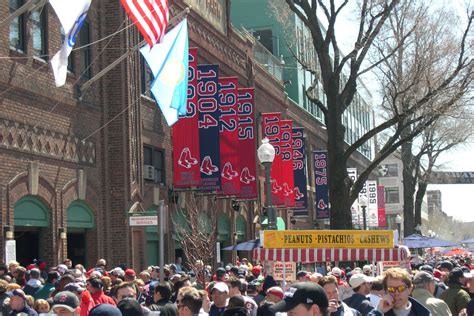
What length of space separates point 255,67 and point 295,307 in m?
38.3

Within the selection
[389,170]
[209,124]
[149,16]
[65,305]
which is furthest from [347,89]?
[389,170]

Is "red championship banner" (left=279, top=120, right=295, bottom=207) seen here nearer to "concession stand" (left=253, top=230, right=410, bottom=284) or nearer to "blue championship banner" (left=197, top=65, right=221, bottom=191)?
"blue championship banner" (left=197, top=65, right=221, bottom=191)

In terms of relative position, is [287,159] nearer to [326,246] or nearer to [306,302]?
Result: [326,246]

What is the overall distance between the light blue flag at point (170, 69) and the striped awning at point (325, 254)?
7072mm

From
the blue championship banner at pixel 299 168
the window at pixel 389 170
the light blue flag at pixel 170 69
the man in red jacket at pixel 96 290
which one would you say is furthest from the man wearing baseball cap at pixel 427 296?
the window at pixel 389 170

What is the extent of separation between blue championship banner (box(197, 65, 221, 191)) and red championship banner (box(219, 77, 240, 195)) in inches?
76.4

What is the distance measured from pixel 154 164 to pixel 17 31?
9.06 metres

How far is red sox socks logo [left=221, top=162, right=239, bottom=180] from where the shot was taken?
107ft

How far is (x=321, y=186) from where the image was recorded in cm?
5028

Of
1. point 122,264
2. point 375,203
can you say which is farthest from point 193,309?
point 375,203

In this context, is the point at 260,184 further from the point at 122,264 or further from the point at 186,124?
the point at 122,264

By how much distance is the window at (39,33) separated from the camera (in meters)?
22.8

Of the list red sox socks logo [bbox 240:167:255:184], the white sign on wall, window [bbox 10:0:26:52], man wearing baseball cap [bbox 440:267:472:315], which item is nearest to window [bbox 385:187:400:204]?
red sox socks logo [bbox 240:167:255:184]

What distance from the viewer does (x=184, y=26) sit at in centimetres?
2267
